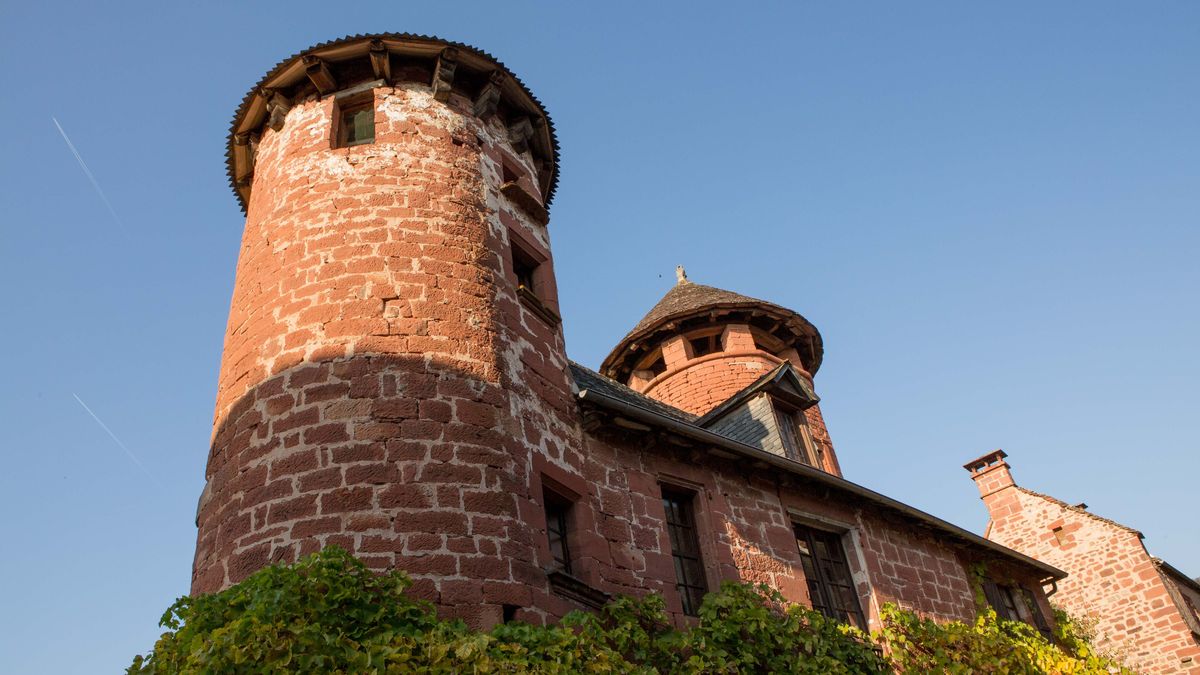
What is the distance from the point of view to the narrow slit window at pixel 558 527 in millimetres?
7609

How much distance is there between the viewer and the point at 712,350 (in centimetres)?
1847

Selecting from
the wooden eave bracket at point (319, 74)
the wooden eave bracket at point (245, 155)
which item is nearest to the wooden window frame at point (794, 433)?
the wooden eave bracket at point (319, 74)

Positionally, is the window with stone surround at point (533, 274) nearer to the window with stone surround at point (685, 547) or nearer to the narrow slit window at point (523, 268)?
the narrow slit window at point (523, 268)

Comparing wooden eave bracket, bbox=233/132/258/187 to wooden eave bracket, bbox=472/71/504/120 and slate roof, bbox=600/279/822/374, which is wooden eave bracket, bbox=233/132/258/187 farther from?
slate roof, bbox=600/279/822/374

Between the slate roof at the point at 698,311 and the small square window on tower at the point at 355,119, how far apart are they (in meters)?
9.69

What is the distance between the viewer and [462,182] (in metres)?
8.98

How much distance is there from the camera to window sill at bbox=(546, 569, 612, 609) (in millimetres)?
6875

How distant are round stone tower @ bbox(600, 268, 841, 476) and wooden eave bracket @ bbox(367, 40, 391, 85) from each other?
973 cm

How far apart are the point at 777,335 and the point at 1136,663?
10.1m

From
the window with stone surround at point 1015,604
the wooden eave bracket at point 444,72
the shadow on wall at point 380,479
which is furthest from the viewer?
the window with stone surround at point 1015,604

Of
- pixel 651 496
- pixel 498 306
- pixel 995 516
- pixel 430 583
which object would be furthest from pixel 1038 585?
pixel 430 583

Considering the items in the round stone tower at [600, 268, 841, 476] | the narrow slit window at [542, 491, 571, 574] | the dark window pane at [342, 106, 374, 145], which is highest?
the round stone tower at [600, 268, 841, 476]

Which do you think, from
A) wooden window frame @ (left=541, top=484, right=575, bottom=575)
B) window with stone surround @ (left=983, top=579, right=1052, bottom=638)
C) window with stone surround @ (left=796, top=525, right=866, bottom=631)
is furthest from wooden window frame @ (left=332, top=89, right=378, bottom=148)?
window with stone surround @ (left=983, top=579, right=1052, bottom=638)

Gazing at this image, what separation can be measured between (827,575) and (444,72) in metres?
7.47
